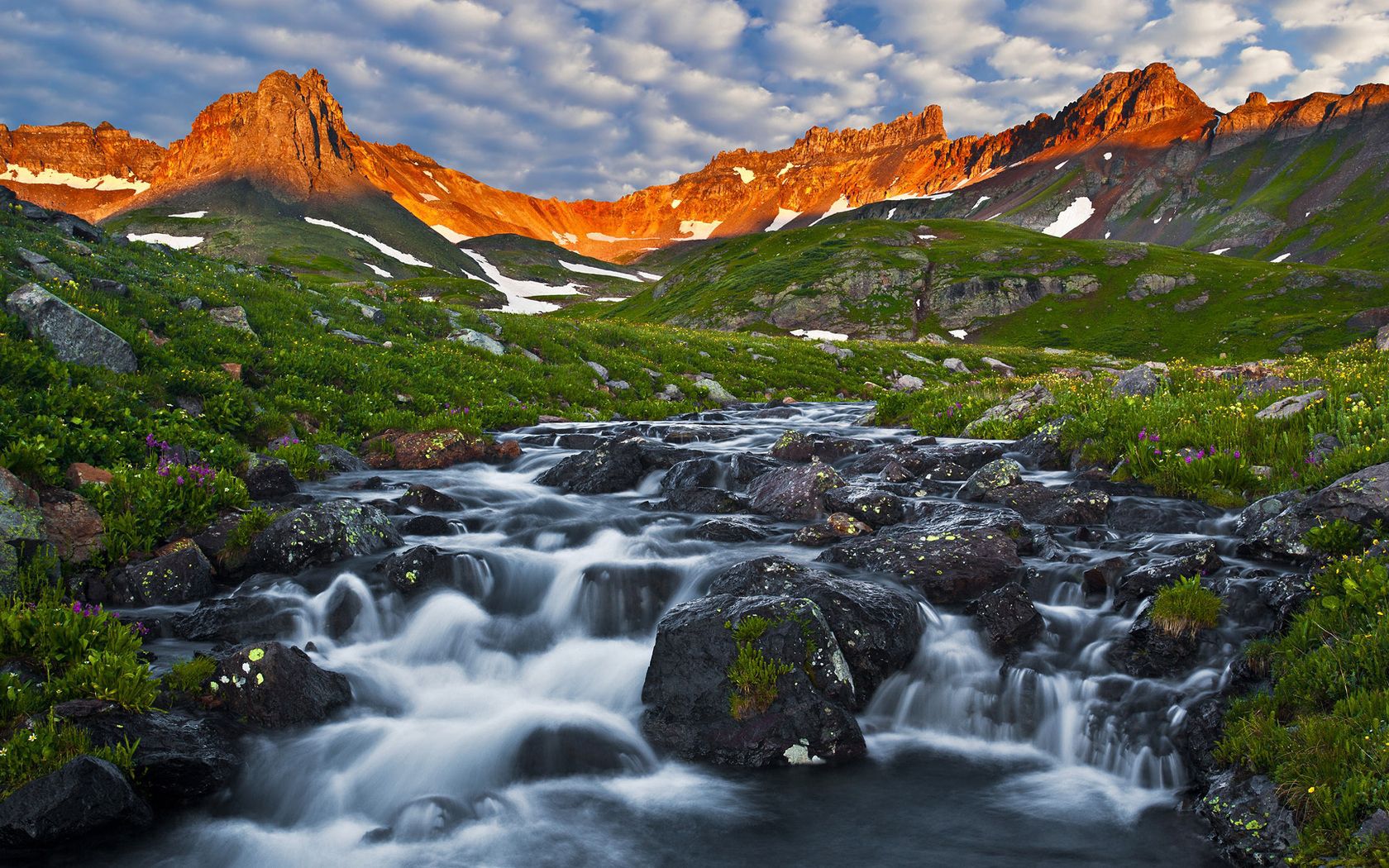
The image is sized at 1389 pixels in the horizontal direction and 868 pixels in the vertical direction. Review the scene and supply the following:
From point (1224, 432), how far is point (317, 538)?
519 inches

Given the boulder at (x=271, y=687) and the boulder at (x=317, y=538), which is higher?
the boulder at (x=317, y=538)

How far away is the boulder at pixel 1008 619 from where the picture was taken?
7.48m

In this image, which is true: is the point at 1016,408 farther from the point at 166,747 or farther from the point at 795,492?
the point at 166,747

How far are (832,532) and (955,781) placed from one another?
4.16 m

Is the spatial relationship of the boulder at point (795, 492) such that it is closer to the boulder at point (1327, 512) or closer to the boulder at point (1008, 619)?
the boulder at point (1008, 619)

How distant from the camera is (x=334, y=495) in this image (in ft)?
38.1

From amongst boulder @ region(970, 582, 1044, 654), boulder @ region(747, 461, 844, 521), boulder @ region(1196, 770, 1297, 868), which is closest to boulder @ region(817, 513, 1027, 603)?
boulder @ region(970, 582, 1044, 654)

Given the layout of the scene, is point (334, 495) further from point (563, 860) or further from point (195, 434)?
point (563, 860)

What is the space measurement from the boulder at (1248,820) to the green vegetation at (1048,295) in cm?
9302

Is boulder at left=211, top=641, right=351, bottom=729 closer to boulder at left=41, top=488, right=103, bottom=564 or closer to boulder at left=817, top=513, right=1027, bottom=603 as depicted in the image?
boulder at left=41, top=488, right=103, bottom=564

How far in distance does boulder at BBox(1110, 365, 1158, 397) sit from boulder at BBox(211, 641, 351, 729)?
15146 millimetres

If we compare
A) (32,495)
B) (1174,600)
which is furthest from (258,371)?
(1174,600)

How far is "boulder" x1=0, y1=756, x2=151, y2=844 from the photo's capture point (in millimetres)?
4754

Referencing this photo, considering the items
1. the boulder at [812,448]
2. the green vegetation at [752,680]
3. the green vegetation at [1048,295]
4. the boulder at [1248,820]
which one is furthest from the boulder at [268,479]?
the green vegetation at [1048,295]
